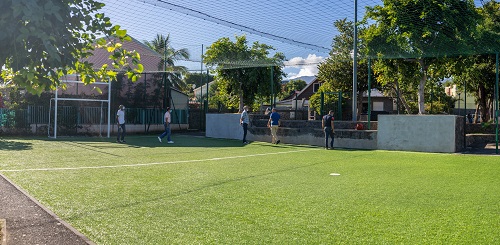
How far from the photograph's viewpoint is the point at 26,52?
9.62 ft

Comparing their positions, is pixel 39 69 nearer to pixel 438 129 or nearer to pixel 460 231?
pixel 460 231

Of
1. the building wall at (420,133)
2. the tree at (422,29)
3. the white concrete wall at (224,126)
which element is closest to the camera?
the building wall at (420,133)

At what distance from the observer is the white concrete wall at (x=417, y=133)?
15203 millimetres

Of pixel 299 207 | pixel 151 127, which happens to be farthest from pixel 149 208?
pixel 151 127

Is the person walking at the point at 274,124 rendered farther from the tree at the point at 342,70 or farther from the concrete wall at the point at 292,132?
the tree at the point at 342,70

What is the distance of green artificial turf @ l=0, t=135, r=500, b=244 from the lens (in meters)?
4.76

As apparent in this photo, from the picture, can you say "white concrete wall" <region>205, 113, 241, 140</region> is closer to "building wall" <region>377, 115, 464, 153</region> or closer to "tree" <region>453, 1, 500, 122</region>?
"building wall" <region>377, 115, 464, 153</region>

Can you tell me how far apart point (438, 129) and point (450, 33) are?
3.44 metres

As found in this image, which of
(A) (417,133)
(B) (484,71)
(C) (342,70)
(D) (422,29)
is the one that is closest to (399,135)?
(A) (417,133)

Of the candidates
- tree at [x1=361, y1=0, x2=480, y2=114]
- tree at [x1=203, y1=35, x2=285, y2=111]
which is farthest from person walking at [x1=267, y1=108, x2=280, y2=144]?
tree at [x1=203, y1=35, x2=285, y2=111]

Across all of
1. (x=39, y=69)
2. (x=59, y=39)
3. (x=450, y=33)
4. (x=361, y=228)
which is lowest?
(x=361, y=228)

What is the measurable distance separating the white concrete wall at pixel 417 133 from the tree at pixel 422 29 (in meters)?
2.51

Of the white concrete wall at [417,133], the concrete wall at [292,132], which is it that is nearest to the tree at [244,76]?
the concrete wall at [292,132]

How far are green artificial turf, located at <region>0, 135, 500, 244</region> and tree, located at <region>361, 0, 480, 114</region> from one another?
5517 mm
